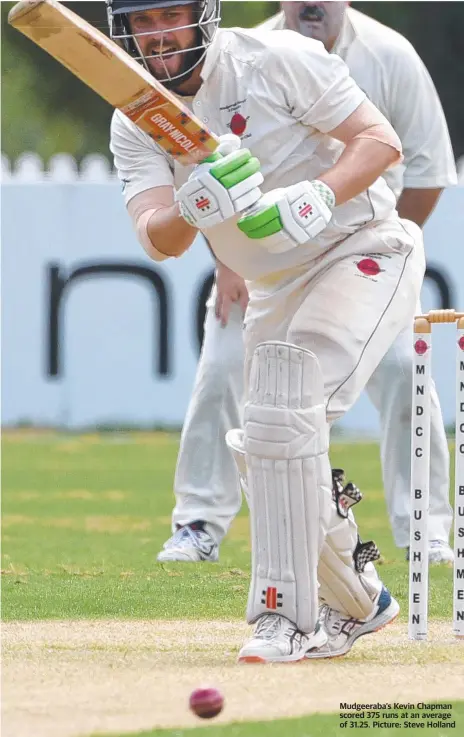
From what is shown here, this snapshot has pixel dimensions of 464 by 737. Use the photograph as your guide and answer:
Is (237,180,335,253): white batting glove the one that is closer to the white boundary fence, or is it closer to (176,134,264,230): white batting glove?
(176,134,264,230): white batting glove

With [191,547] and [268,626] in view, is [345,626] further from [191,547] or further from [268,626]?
[191,547]

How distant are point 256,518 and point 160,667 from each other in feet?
1.32

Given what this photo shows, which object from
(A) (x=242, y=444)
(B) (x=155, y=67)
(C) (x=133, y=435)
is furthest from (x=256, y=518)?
(C) (x=133, y=435)

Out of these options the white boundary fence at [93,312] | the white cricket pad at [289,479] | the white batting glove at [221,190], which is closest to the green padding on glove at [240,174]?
the white batting glove at [221,190]

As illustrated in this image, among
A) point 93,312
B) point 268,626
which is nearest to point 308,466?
point 268,626

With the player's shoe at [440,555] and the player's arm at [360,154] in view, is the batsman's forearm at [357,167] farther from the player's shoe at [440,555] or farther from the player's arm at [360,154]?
the player's shoe at [440,555]

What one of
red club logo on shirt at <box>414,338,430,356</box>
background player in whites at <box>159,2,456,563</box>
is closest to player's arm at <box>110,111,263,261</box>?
red club logo on shirt at <box>414,338,430,356</box>

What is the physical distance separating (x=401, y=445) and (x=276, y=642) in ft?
7.15

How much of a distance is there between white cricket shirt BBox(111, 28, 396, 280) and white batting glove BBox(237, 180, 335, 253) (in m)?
0.26

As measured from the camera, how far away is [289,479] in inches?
134

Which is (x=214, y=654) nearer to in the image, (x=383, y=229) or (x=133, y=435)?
(x=383, y=229)

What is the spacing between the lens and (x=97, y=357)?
10.9m

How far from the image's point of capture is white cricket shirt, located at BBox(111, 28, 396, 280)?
365 centimetres

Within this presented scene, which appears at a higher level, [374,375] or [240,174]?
[240,174]
